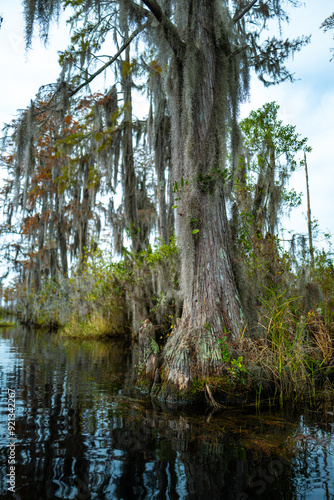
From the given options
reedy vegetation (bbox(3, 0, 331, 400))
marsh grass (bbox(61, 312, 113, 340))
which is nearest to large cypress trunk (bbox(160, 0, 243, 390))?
reedy vegetation (bbox(3, 0, 331, 400))

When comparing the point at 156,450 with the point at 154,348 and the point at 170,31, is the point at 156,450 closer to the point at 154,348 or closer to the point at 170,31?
the point at 154,348

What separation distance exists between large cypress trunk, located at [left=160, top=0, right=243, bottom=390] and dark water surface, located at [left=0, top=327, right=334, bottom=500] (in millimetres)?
695

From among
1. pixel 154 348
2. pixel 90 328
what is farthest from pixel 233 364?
pixel 90 328

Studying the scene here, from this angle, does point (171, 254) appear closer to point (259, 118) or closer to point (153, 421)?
point (153, 421)

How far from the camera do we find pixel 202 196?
4.40 meters

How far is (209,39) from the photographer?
489cm

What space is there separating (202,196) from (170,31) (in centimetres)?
216

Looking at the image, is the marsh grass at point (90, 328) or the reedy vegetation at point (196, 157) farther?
the marsh grass at point (90, 328)

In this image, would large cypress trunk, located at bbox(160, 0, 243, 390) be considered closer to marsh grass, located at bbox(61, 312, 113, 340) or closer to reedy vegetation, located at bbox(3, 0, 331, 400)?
reedy vegetation, located at bbox(3, 0, 331, 400)

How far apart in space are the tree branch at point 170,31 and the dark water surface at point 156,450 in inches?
169

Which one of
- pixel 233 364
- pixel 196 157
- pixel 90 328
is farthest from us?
pixel 90 328

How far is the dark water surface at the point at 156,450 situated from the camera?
1.92m

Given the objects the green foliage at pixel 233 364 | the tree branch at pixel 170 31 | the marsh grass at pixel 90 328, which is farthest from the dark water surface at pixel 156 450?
the marsh grass at pixel 90 328

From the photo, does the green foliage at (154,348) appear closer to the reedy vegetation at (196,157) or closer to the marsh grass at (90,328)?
the reedy vegetation at (196,157)
